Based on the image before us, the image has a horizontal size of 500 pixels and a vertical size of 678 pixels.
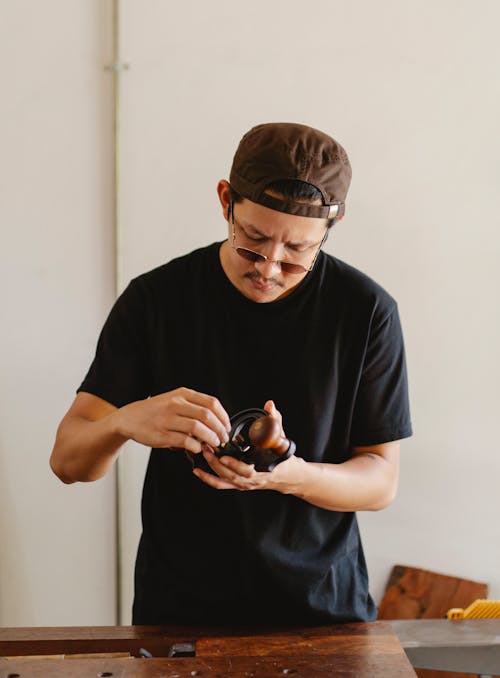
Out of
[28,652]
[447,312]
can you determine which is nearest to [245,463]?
[28,652]

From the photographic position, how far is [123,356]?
5.25 ft

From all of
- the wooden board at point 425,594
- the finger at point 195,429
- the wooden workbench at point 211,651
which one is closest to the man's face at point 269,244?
the finger at point 195,429

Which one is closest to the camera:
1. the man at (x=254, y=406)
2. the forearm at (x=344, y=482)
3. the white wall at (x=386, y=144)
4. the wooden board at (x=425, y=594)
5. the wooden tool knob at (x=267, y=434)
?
the wooden tool knob at (x=267, y=434)

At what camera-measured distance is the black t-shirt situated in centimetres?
156

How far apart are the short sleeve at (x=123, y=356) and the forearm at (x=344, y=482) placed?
0.39 meters

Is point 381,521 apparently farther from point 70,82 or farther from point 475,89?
point 70,82

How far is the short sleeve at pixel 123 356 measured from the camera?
159 centimetres

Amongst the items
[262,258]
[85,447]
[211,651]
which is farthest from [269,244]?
[211,651]

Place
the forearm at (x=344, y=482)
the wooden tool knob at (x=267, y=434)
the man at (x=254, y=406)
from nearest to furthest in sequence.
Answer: the wooden tool knob at (x=267, y=434) < the forearm at (x=344, y=482) < the man at (x=254, y=406)

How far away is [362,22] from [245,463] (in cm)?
154

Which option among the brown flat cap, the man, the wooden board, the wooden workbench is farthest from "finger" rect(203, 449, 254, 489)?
the wooden board

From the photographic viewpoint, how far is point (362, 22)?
228 cm

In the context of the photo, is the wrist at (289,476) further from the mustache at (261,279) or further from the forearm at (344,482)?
the mustache at (261,279)

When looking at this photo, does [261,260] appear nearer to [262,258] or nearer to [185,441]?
[262,258]
